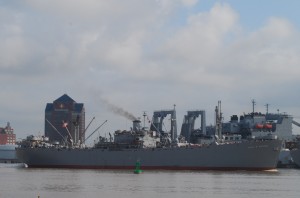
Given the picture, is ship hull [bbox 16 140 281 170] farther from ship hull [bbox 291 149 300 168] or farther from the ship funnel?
ship hull [bbox 291 149 300 168]

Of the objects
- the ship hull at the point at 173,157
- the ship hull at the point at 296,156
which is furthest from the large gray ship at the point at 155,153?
the ship hull at the point at 296,156

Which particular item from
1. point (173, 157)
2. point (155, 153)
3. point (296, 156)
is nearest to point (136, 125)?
point (155, 153)

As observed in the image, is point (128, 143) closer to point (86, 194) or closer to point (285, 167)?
point (285, 167)

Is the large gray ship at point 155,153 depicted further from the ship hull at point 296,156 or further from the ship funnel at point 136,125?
the ship hull at point 296,156

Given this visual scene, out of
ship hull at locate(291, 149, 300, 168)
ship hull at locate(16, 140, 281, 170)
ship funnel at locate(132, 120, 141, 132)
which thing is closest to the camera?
ship hull at locate(16, 140, 281, 170)

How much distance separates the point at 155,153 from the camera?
152 m

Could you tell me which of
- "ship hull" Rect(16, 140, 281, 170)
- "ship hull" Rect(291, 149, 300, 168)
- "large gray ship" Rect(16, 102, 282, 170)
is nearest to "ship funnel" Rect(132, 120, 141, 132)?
"large gray ship" Rect(16, 102, 282, 170)

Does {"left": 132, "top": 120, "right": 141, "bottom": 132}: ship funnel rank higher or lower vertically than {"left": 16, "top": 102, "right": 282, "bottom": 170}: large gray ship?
higher

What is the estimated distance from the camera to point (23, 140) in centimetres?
18462

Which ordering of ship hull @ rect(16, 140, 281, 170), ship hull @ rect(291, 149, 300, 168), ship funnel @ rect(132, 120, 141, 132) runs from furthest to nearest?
ship hull @ rect(291, 149, 300, 168) < ship funnel @ rect(132, 120, 141, 132) < ship hull @ rect(16, 140, 281, 170)

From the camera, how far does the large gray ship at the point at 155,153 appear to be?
468 feet

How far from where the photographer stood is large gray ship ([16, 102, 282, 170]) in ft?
468

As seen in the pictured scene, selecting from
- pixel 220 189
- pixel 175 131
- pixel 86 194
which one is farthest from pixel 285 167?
pixel 86 194

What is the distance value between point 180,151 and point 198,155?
472cm
